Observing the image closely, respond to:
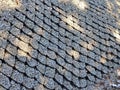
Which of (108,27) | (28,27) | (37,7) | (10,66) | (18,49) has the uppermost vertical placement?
(108,27)

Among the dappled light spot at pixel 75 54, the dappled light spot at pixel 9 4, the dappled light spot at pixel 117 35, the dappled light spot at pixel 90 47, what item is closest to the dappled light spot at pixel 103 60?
the dappled light spot at pixel 90 47

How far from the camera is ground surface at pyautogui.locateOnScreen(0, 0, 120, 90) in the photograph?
5335mm

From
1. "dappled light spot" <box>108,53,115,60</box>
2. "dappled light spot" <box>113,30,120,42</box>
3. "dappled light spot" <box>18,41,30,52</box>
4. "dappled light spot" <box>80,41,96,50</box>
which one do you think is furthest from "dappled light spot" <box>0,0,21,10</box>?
"dappled light spot" <box>113,30,120,42</box>

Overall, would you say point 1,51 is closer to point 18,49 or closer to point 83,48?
point 18,49

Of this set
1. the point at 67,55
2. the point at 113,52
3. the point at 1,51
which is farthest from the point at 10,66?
the point at 113,52

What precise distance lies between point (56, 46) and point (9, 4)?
1.15 meters

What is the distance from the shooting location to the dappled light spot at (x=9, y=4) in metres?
5.83

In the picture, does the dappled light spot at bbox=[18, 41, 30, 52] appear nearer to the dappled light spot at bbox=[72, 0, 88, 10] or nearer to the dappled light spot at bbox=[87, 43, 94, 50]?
the dappled light spot at bbox=[87, 43, 94, 50]

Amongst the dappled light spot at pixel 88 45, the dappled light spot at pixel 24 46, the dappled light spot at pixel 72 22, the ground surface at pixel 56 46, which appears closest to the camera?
the ground surface at pixel 56 46

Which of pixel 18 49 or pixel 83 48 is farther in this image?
pixel 83 48

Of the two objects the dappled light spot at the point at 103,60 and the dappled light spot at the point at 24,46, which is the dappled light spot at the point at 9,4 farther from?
the dappled light spot at the point at 103,60

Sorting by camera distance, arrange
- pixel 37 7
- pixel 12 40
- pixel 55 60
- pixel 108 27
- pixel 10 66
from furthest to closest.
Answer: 1. pixel 108 27
2. pixel 37 7
3. pixel 55 60
4. pixel 12 40
5. pixel 10 66

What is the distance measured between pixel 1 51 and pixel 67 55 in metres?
1.50

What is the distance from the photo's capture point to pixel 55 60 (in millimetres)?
5938
